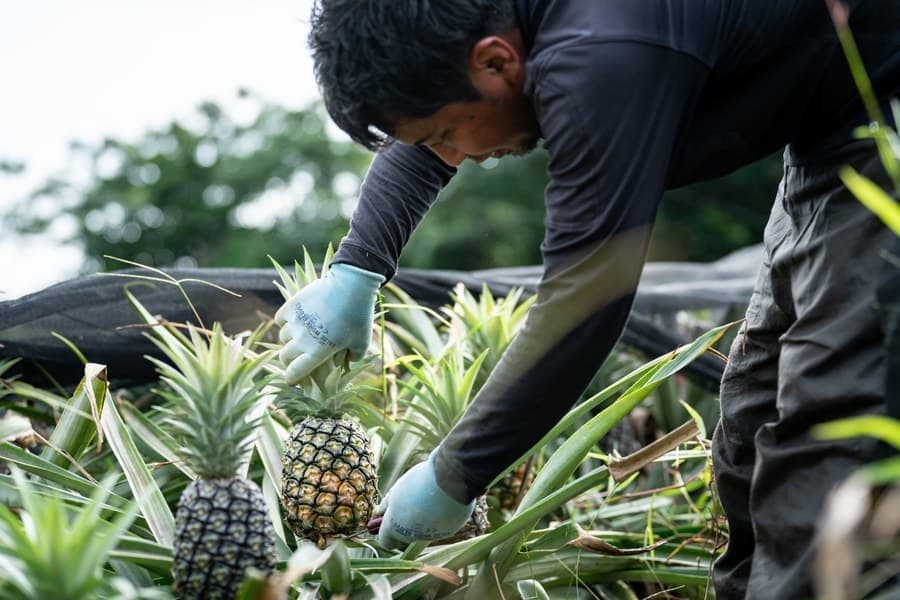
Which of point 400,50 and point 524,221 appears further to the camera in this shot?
point 524,221

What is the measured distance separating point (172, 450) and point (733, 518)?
143cm

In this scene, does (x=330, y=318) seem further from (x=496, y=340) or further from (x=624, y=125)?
(x=624, y=125)

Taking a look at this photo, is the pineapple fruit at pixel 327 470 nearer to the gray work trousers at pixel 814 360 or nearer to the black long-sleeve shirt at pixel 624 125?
the black long-sleeve shirt at pixel 624 125

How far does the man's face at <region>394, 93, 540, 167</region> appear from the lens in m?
1.62

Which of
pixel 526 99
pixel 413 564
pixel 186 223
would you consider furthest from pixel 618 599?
pixel 186 223

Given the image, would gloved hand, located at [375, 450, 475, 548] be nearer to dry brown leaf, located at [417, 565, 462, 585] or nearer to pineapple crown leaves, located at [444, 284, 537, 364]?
dry brown leaf, located at [417, 565, 462, 585]

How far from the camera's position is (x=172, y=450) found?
8.51 feet

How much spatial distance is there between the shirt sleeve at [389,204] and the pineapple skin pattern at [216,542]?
71 cm

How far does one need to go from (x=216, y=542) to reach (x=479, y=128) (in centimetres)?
82

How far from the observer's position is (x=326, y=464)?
2.16 meters

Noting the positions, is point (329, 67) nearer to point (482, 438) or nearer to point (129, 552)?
point (482, 438)

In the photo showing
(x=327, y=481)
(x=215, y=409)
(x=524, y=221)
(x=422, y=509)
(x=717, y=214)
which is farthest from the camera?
(x=524, y=221)

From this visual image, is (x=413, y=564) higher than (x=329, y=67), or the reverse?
(x=329, y=67)

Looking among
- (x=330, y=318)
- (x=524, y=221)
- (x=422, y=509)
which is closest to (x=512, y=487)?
(x=330, y=318)
